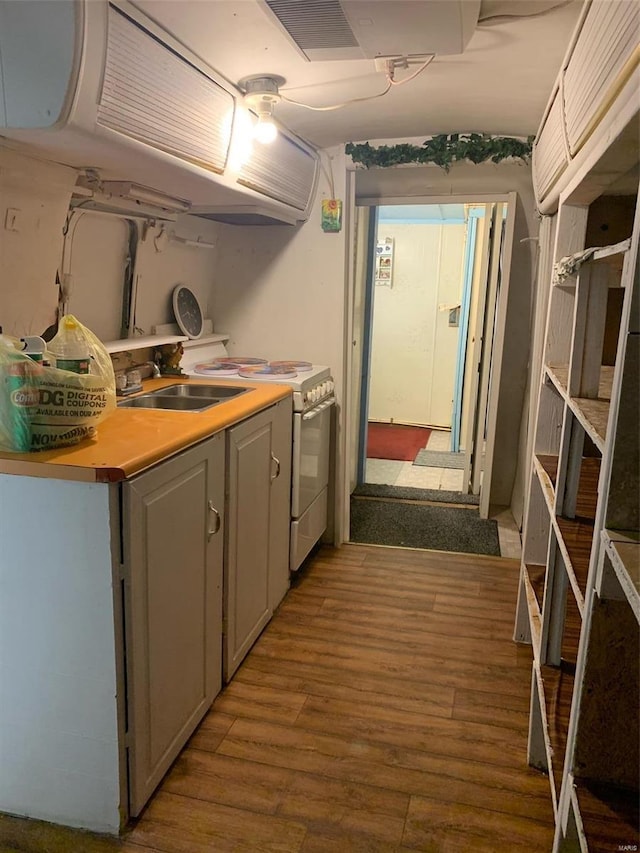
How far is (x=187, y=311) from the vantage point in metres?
3.26

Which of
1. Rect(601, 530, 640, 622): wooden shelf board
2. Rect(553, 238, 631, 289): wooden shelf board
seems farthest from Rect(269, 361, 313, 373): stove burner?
Rect(601, 530, 640, 622): wooden shelf board

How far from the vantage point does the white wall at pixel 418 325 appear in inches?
239

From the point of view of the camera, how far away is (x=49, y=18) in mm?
1368

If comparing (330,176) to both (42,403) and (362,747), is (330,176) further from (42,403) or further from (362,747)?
(362,747)

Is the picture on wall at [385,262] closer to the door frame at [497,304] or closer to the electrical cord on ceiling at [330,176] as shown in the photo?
the door frame at [497,304]

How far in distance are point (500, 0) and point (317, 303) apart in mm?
1866

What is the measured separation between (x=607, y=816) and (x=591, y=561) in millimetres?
435

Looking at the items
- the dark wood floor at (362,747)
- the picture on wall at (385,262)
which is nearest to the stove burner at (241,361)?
the dark wood floor at (362,747)

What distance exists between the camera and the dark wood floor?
1.67 metres

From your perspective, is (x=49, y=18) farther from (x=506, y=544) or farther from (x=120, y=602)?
(x=506, y=544)

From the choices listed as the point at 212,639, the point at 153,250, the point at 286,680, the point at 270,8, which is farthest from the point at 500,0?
the point at 286,680

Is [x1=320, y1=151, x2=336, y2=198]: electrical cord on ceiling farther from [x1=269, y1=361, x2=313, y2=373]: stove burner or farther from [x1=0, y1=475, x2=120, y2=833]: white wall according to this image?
[x1=0, y1=475, x2=120, y2=833]: white wall

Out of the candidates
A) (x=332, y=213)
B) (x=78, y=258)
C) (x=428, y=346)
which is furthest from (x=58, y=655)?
(x=428, y=346)

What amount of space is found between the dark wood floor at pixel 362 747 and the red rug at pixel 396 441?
7.90 feet
